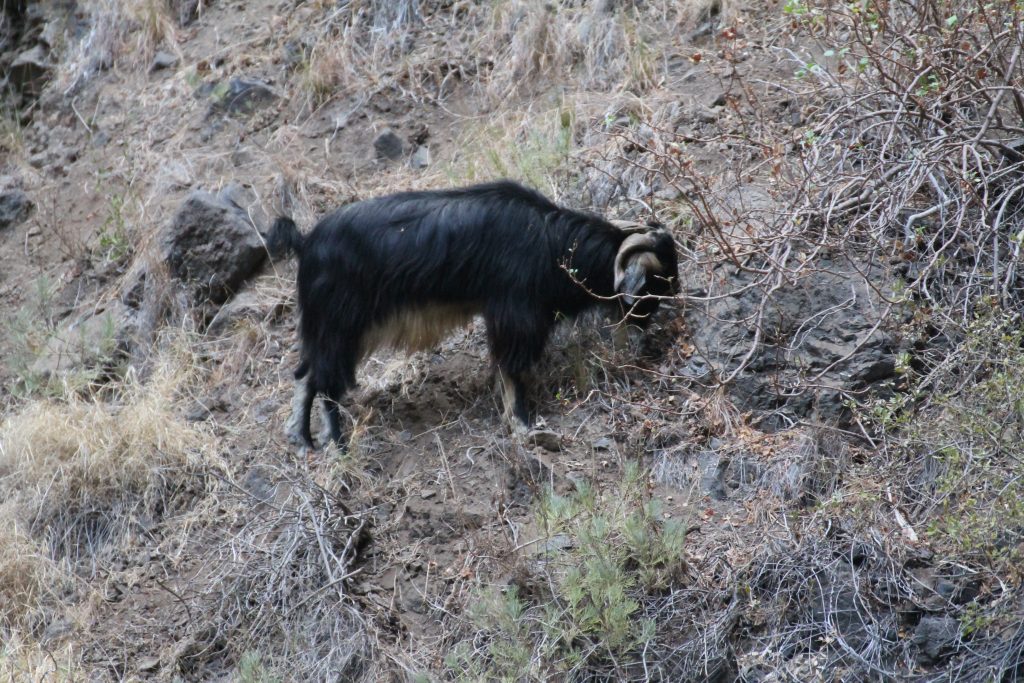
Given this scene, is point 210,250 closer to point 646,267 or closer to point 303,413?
point 303,413

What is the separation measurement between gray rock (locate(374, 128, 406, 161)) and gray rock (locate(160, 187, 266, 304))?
4.29 feet

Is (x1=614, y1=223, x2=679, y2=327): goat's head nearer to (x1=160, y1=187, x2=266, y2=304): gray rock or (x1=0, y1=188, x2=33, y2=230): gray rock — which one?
(x1=160, y1=187, x2=266, y2=304): gray rock

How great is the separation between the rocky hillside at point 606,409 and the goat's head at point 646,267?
0.16m

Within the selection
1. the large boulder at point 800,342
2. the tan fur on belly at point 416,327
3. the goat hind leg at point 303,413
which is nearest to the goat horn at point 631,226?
the large boulder at point 800,342

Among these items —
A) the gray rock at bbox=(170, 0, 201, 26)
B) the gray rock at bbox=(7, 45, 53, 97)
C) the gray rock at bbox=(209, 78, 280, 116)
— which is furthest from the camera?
the gray rock at bbox=(7, 45, 53, 97)

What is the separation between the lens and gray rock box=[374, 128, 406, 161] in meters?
9.66

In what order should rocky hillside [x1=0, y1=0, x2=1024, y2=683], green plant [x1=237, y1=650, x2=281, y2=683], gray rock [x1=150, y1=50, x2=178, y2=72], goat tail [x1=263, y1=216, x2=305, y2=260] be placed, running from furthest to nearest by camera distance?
gray rock [x1=150, y1=50, x2=178, y2=72], goat tail [x1=263, y1=216, x2=305, y2=260], green plant [x1=237, y1=650, x2=281, y2=683], rocky hillside [x1=0, y1=0, x2=1024, y2=683]

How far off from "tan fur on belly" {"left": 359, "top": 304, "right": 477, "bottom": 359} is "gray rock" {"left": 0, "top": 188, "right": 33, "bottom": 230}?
17.6ft

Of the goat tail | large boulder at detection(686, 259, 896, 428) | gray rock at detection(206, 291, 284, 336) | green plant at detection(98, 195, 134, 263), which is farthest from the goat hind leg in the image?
green plant at detection(98, 195, 134, 263)

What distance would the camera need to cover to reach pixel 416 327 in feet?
23.7

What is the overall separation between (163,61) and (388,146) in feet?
10.4

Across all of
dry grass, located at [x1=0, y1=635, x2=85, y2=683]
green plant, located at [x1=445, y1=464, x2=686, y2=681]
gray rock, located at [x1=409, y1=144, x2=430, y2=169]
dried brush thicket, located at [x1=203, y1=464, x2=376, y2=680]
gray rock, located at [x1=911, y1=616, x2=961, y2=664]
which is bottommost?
dry grass, located at [x1=0, y1=635, x2=85, y2=683]

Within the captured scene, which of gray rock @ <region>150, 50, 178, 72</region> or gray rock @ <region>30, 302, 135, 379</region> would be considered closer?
gray rock @ <region>30, 302, 135, 379</region>

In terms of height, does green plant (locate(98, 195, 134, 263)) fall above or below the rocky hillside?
below
